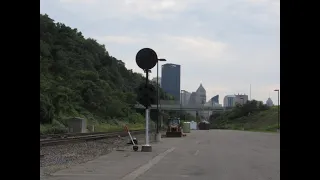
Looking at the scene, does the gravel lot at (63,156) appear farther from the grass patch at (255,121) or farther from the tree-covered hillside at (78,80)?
the grass patch at (255,121)

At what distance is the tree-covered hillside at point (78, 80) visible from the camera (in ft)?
257

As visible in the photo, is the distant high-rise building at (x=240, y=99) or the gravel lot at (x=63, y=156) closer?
the gravel lot at (x=63, y=156)

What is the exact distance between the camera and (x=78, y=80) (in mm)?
103562

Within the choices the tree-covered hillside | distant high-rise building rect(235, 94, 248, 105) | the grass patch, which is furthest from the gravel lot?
distant high-rise building rect(235, 94, 248, 105)

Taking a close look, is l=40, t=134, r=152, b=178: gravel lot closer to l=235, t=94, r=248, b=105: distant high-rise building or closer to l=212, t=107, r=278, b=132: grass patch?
l=212, t=107, r=278, b=132: grass patch

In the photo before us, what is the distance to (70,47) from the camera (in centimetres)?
12194


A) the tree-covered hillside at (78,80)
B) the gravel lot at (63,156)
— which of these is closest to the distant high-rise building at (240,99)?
the tree-covered hillside at (78,80)

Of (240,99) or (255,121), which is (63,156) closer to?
(255,121)

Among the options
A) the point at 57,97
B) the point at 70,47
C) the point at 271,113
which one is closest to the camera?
the point at 57,97

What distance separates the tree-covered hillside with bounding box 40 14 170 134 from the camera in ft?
257
